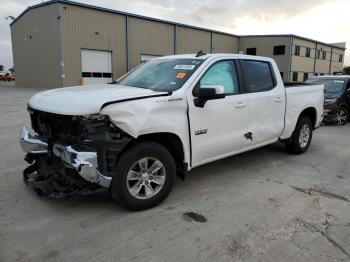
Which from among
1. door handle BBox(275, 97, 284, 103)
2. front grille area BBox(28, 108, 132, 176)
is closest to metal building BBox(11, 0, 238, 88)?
door handle BBox(275, 97, 284, 103)

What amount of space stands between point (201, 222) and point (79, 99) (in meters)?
1.91

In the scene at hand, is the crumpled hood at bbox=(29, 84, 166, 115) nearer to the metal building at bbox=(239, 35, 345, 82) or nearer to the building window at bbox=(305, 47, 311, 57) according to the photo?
the metal building at bbox=(239, 35, 345, 82)

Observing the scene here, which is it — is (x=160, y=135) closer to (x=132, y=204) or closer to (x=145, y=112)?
(x=145, y=112)

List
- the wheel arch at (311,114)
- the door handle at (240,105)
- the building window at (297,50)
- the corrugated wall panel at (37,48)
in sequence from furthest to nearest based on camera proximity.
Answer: the building window at (297,50) < the corrugated wall panel at (37,48) < the wheel arch at (311,114) < the door handle at (240,105)

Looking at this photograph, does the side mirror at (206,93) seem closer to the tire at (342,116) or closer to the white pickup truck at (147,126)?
the white pickup truck at (147,126)

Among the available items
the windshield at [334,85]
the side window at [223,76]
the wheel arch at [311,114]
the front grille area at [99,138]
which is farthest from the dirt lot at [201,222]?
the windshield at [334,85]

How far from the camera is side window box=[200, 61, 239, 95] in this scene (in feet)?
15.4

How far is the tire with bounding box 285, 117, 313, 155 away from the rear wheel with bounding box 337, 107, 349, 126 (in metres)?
4.82

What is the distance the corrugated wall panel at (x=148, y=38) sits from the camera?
30250 millimetres

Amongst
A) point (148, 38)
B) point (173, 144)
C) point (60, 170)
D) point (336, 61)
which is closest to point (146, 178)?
point (173, 144)

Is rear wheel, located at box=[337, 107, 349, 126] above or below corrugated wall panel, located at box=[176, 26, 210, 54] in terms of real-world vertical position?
below

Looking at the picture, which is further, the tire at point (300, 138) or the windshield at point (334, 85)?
the windshield at point (334, 85)

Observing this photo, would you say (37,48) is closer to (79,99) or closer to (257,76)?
(257,76)

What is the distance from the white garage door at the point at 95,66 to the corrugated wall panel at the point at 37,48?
6.49 feet
